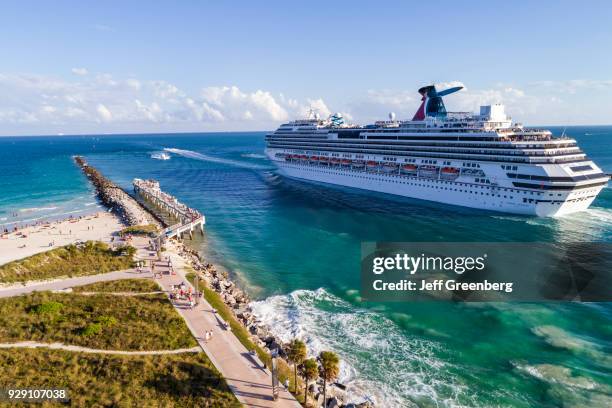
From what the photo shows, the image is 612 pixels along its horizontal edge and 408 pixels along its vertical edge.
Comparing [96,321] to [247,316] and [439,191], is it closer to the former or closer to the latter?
[247,316]

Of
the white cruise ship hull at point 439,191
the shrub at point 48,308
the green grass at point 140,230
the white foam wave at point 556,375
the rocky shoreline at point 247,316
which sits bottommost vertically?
the white foam wave at point 556,375

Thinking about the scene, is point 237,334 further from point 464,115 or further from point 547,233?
point 464,115

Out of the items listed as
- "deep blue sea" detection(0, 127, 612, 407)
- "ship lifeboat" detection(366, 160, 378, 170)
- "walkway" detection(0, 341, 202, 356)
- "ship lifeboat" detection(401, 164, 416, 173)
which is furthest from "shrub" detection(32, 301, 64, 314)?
"ship lifeboat" detection(366, 160, 378, 170)

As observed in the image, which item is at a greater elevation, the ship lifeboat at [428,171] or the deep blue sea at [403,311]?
the ship lifeboat at [428,171]

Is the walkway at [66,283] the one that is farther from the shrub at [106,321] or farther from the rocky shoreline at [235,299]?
the shrub at [106,321]

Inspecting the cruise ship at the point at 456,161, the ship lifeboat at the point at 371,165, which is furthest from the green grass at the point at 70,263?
the ship lifeboat at the point at 371,165

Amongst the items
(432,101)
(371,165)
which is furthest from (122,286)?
(432,101)
